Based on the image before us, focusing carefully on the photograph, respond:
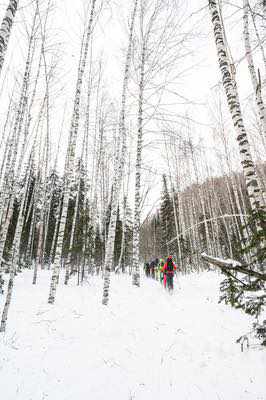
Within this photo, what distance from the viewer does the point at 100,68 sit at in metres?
12.5

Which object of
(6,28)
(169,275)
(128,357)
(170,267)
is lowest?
(128,357)

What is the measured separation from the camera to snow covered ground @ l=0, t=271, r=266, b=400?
2801mm

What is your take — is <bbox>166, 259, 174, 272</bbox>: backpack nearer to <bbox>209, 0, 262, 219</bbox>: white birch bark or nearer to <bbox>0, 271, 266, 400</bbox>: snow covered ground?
<bbox>0, 271, 266, 400</bbox>: snow covered ground

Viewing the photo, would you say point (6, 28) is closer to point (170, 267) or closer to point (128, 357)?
point (128, 357)

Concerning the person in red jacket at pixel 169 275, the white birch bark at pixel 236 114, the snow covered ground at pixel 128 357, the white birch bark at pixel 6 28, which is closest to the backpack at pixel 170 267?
the person in red jacket at pixel 169 275

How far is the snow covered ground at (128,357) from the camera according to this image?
9.19 ft

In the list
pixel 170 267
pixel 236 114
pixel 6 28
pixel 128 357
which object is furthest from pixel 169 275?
pixel 6 28

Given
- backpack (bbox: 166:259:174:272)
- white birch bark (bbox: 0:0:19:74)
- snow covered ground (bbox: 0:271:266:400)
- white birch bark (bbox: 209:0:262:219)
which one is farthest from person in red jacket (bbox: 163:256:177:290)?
white birch bark (bbox: 0:0:19:74)

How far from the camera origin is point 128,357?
3.70 m

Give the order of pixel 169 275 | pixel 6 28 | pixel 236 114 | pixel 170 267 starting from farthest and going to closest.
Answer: pixel 170 267, pixel 169 275, pixel 236 114, pixel 6 28

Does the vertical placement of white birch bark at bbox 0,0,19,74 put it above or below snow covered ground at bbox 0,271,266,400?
above

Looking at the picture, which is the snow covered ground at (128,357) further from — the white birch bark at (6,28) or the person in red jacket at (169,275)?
the white birch bark at (6,28)

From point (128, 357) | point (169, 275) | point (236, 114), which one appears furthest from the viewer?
point (169, 275)

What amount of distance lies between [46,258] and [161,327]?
78.0 ft
